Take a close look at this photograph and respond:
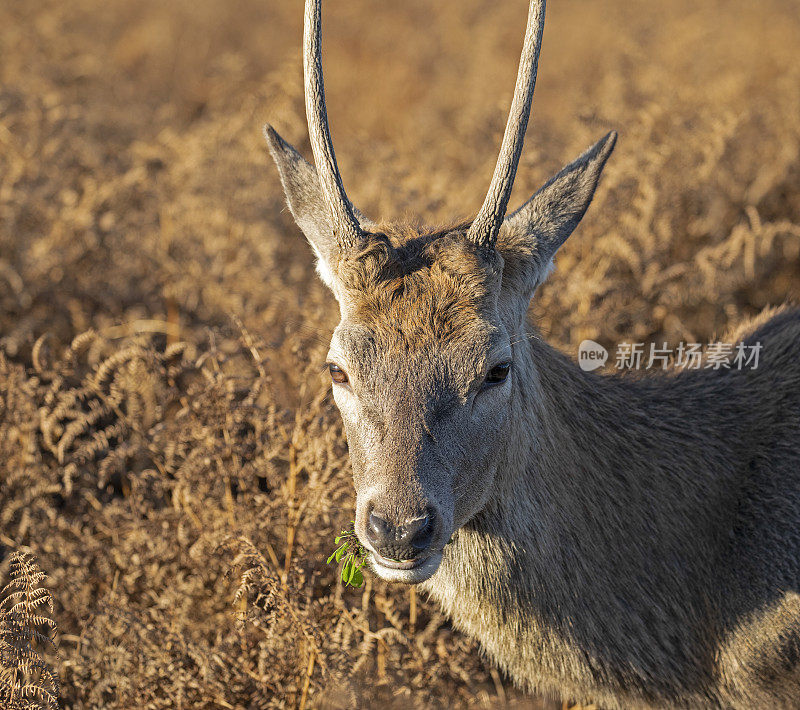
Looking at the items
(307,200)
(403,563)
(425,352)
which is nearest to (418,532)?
(403,563)

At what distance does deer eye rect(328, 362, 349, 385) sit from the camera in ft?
10.8

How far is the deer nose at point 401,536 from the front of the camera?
113 inches

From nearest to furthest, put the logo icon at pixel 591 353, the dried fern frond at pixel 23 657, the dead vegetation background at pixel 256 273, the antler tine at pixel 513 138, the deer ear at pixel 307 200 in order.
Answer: the antler tine at pixel 513 138 → the dried fern frond at pixel 23 657 → the deer ear at pixel 307 200 → the dead vegetation background at pixel 256 273 → the logo icon at pixel 591 353

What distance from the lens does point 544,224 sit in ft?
11.7

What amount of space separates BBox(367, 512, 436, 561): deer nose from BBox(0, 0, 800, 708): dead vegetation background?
1070 mm

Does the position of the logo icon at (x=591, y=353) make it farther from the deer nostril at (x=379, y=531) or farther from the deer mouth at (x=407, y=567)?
the deer nostril at (x=379, y=531)

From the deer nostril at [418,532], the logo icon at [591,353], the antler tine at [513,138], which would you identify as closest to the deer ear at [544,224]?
the antler tine at [513,138]

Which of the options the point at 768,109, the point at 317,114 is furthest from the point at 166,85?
the point at 317,114

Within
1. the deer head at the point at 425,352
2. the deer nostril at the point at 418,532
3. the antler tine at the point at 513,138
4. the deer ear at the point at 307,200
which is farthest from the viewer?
the deer ear at the point at 307,200

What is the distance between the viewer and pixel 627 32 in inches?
399

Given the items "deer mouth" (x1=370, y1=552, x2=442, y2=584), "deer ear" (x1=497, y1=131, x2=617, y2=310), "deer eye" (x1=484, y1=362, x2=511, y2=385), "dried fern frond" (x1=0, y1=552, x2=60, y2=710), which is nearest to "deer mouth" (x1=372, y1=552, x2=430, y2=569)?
"deer mouth" (x1=370, y1=552, x2=442, y2=584)

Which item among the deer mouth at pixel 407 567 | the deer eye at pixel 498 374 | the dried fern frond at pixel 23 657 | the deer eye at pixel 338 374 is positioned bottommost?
the dried fern frond at pixel 23 657

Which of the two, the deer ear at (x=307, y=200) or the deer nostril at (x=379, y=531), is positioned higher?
the deer ear at (x=307, y=200)

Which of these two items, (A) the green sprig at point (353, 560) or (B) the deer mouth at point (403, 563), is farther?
(A) the green sprig at point (353, 560)
